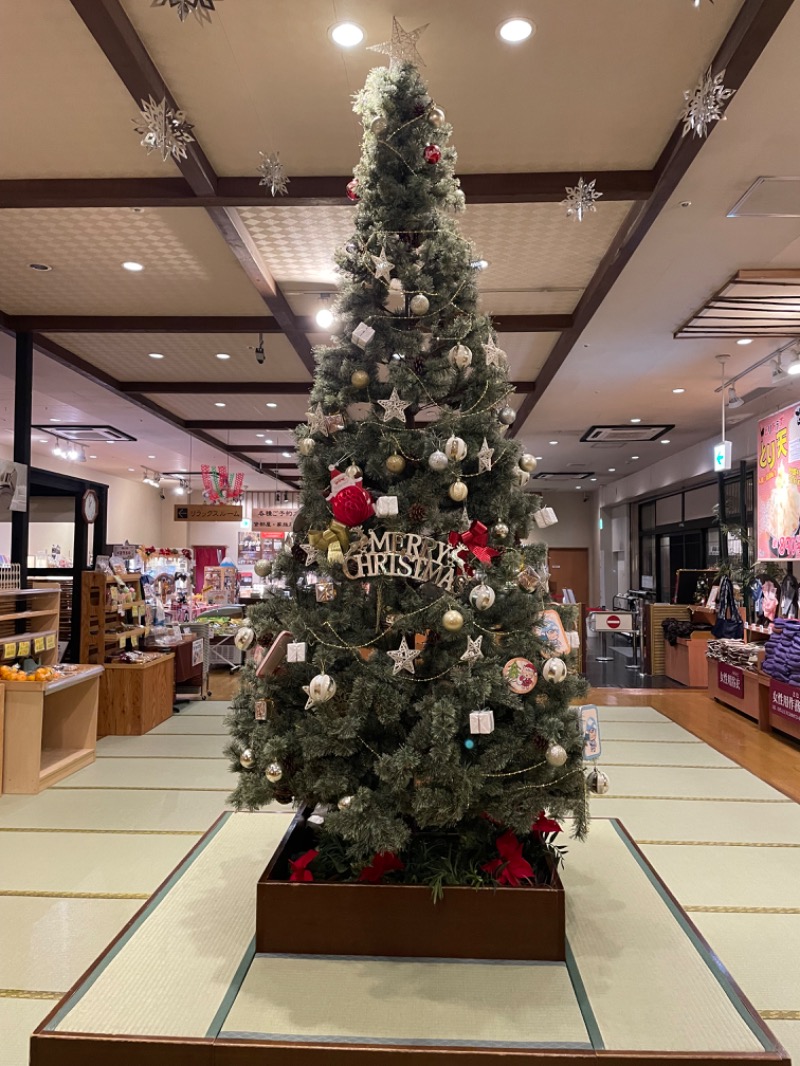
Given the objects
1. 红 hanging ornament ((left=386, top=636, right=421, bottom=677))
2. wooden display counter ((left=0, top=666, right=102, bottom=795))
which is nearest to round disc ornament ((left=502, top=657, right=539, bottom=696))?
红 hanging ornament ((left=386, top=636, right=421, bottom=677))

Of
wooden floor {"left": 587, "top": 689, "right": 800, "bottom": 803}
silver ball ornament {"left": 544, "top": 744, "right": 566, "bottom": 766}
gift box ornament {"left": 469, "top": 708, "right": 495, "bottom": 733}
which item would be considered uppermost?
gift box ornament {"left": 469, "top": 708, "right": 495, "bottom": 733}

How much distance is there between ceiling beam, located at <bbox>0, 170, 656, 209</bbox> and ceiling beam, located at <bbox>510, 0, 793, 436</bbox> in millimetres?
134

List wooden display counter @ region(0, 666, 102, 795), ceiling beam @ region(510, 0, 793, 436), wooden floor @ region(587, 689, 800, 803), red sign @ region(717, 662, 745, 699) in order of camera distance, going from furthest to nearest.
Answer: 1. red sign @ region(717, 662, 745, 699)
2. wooden floor @ region(587, 689, 800, 803)
3. wooden display counter @ region(0, 666, 102, 795)
4. ceiling beam @ region(510, 0, 793, 436)

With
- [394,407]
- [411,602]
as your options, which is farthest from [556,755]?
[394,407]

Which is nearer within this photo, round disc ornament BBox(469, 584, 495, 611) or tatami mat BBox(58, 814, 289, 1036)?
tatami mat BBox(58, 814, 289, 1036)

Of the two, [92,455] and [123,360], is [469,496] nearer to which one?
[123,360]

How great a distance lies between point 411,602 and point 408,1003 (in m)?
0.97

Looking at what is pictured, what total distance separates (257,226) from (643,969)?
3990 millimetres

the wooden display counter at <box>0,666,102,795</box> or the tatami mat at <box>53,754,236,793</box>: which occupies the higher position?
the wooden display counter at <box>0,666,102,795</box>

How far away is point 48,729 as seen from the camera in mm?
4656

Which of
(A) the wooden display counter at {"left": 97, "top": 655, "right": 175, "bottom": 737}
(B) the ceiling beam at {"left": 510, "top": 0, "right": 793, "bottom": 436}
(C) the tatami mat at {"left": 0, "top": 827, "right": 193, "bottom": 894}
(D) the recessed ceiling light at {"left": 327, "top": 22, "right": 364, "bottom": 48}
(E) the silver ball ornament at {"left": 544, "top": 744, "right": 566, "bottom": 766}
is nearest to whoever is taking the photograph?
(E) the silver ball ornament at {"left": 544, "top": 744, "right": 566, "bottom": 766}

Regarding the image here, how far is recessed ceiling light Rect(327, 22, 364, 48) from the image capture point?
2.53 meters

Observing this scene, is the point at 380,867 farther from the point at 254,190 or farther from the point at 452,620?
the point at 254,190

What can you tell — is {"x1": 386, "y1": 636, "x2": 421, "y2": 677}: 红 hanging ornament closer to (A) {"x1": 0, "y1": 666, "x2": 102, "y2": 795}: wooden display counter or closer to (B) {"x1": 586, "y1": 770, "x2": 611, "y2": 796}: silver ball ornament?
(B) {"x1": 586, "y1": 770, "x2": 611, "y2": 796}: silver ball ornament
